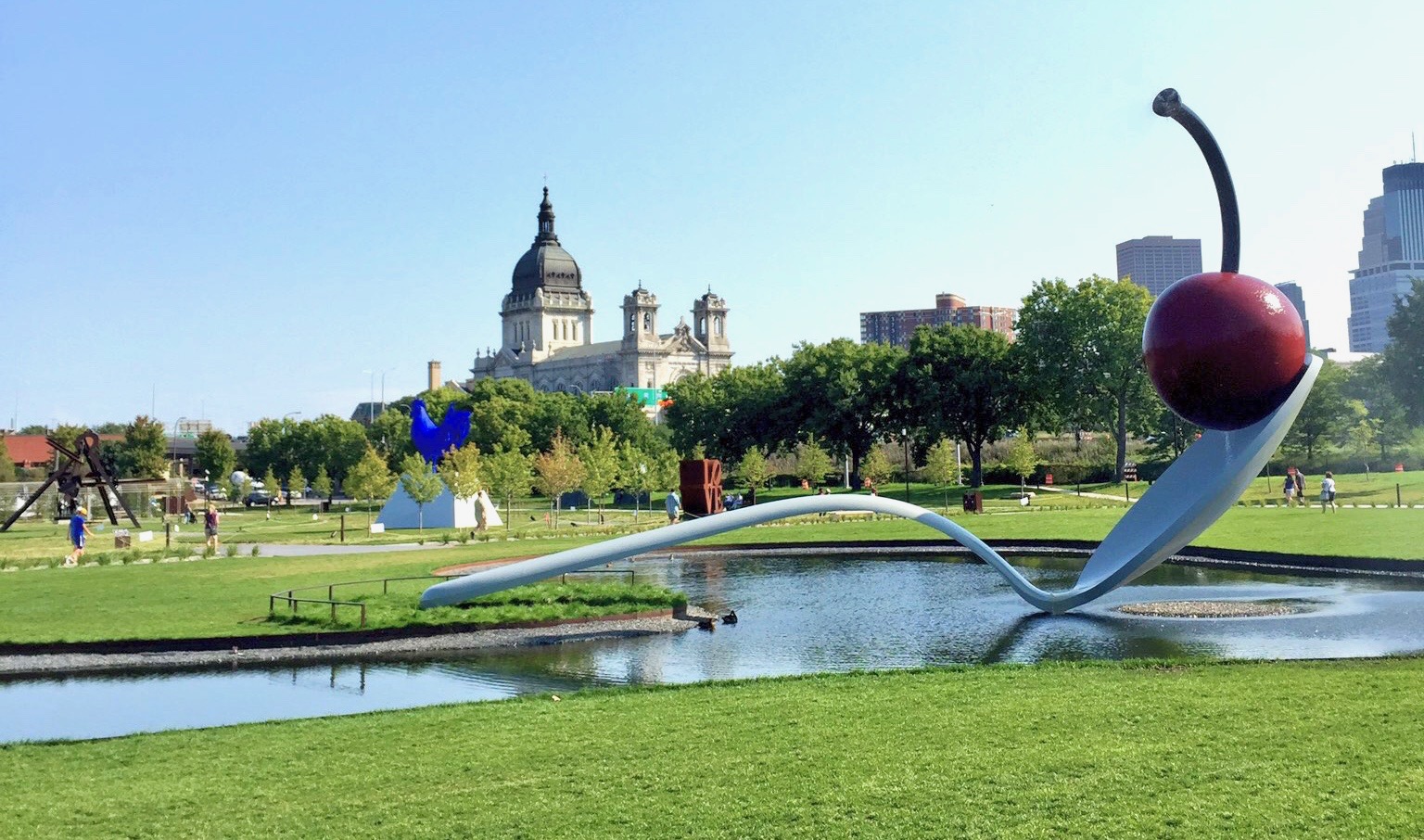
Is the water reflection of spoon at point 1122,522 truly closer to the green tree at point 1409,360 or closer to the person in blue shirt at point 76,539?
the person in blue shirt at point 76,539

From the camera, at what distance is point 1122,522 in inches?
806

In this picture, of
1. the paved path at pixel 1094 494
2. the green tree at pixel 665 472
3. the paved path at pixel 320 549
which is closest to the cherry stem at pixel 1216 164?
the paved path at pixel 320 549

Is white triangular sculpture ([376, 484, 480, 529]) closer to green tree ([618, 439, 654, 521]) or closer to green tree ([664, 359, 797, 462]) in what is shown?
green tree ([618, 439, 654, 521])

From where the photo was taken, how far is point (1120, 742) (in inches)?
444

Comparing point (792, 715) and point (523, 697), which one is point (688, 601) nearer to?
point (523, 697)

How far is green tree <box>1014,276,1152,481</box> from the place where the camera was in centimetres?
6706

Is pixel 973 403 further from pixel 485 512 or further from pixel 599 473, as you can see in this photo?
pixel 485 512

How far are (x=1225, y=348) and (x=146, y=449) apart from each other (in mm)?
78243

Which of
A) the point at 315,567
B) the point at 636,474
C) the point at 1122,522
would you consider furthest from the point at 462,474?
the point at 1122,522

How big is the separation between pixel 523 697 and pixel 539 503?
63593 mm

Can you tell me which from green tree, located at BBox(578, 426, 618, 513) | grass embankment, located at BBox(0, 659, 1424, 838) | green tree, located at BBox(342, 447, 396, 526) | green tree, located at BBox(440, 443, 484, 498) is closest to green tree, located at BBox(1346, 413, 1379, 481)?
green tree, located at BBox(578, 426, 618, 513)

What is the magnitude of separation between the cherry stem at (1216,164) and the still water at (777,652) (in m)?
5.52

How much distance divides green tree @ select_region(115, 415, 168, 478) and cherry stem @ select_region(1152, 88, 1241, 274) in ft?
236

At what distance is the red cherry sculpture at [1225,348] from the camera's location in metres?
18.2
